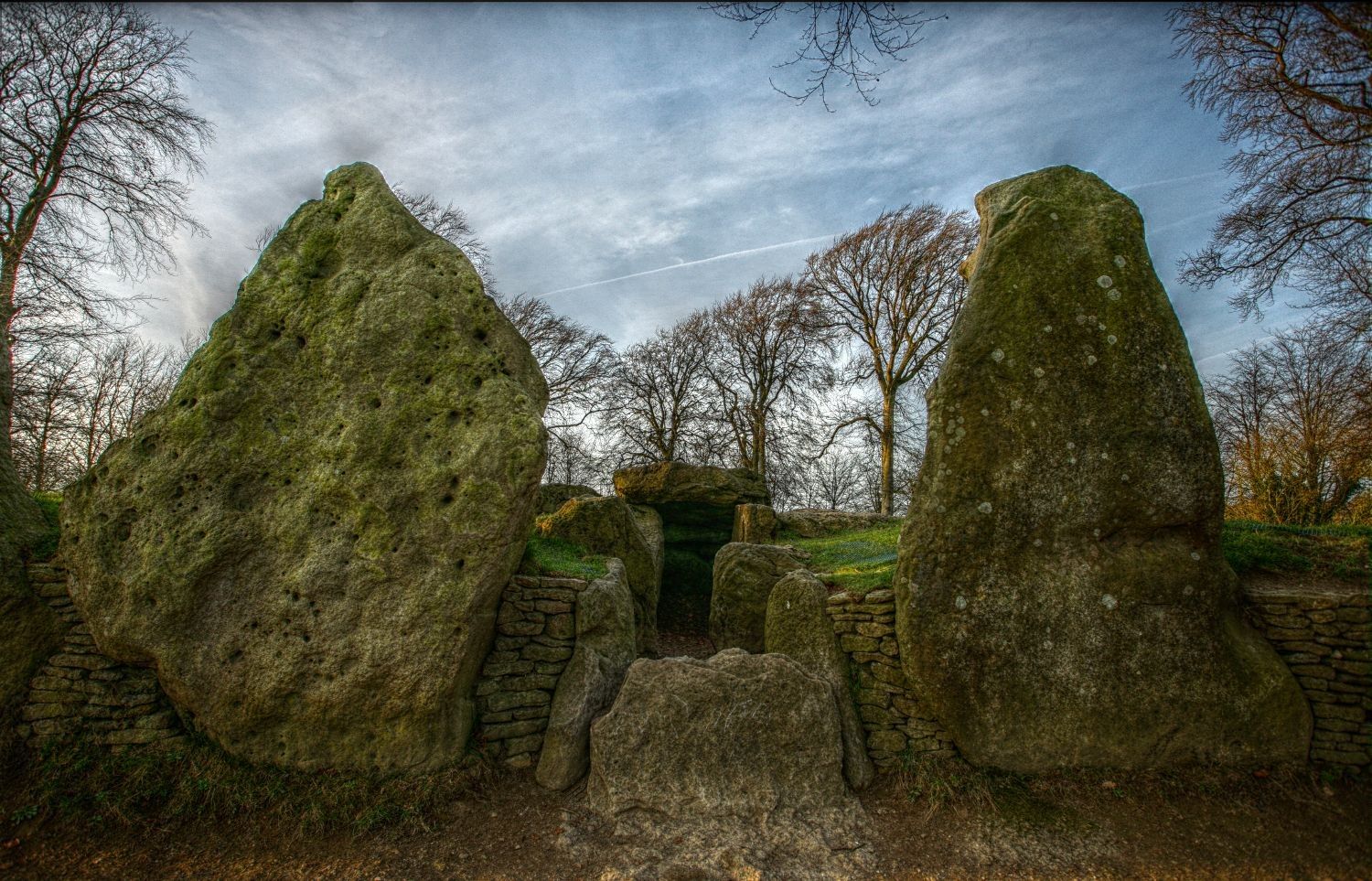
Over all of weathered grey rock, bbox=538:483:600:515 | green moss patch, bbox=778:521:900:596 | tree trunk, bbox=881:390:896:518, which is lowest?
green moss patch, bbox=778:521:900:596

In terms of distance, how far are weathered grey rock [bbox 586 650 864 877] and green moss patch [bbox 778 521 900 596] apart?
129cm

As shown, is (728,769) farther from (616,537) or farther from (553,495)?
(553,495)

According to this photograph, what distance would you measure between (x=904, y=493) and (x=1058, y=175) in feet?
66.0

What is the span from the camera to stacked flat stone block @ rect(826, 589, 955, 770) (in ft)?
16.7

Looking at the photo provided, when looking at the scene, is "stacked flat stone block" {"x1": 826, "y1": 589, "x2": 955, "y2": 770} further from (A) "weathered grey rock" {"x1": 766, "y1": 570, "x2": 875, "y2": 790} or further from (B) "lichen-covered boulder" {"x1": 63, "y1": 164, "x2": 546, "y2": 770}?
(B) "lichen-covered boulder" {"x1": 63, "y1": 164, "x2": 546, "y2": 770}

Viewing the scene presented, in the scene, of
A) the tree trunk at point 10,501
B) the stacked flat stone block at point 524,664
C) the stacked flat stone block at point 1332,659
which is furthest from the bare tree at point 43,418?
the stacked flat stone block at point 1332,659

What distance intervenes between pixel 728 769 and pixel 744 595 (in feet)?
7.33

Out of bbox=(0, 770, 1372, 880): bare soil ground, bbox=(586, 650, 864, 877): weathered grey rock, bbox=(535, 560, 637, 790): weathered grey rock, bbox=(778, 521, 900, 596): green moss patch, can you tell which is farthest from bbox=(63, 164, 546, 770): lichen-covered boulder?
bbox=(778, 521, 900, 596): green moss patch

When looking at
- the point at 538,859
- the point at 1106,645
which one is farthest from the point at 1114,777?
the point at 538,859

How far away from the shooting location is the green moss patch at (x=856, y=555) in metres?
6.14

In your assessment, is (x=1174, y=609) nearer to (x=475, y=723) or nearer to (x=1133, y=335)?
(x=1133, y=335)

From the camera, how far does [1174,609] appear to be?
4.65 meters

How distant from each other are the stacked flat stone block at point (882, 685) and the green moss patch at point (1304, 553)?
130 inches

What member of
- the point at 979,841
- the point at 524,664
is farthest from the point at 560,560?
the point at 979,841
